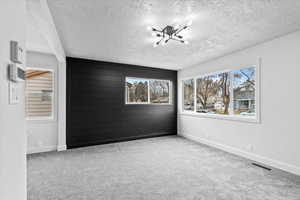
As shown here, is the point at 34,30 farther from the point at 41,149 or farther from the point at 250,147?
the point at 250,147

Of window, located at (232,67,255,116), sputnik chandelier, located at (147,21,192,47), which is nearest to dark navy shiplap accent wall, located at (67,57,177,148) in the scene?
sputnik chandelier, located at (147,21,192,47)

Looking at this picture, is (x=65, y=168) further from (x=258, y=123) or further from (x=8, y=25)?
(x=258, y=123)

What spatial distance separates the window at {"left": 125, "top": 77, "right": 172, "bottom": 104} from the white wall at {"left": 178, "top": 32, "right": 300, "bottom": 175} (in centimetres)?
228

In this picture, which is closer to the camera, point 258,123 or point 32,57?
point 258,123

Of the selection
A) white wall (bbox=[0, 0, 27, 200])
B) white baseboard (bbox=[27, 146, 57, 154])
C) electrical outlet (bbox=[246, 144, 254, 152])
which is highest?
white wall (bbox=[0, 0, 27, 200])

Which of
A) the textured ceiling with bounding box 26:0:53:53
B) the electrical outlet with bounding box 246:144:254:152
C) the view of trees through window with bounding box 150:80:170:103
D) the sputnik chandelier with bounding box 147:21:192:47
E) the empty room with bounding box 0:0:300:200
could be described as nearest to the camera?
the textured ceiling with bounding box 26:0:53:53

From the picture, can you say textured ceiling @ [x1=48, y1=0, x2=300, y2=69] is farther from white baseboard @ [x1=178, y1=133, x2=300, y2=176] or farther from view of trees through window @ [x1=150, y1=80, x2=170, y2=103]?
white baseboard @ [x1=178, y1=133, x2=300, y2=176]

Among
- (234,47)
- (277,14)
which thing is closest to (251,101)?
(234,47)

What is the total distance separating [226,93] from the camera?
399cm

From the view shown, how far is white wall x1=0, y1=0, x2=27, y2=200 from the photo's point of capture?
767 mm

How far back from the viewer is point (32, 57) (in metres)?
3.70

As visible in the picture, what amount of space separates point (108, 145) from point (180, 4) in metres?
3.84

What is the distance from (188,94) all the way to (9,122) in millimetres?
5002

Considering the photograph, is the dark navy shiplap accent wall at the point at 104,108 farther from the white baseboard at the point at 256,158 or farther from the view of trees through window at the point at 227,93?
the white baseboard at the point at 256,158
